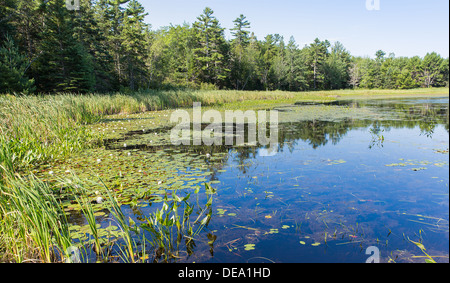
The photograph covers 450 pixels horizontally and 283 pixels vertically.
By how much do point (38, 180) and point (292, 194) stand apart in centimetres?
363

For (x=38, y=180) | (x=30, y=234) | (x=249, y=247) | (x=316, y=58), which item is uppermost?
(x=316, y=58)

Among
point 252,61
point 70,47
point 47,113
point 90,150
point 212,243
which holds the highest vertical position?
point 252,61

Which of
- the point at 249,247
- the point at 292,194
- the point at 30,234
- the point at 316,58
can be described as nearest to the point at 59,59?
the point at 30,234

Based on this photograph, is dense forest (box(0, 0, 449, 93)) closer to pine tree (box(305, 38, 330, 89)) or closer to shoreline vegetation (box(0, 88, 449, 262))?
pine tree (box(305, 38, 330, 89))

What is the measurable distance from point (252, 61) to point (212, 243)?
52.5 meters

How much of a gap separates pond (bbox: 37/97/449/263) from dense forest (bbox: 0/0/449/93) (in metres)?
Result: 15.6

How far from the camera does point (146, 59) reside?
3719 centimetres

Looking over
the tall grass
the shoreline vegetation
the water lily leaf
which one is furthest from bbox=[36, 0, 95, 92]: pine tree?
the water lily leaf

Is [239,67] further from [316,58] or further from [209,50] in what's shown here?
[316,58]

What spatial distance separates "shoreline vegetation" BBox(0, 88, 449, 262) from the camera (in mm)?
2551

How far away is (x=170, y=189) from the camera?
4.45 meters

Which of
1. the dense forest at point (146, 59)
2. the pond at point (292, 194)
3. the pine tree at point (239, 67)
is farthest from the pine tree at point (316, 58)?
the pond at point (292, 194)
